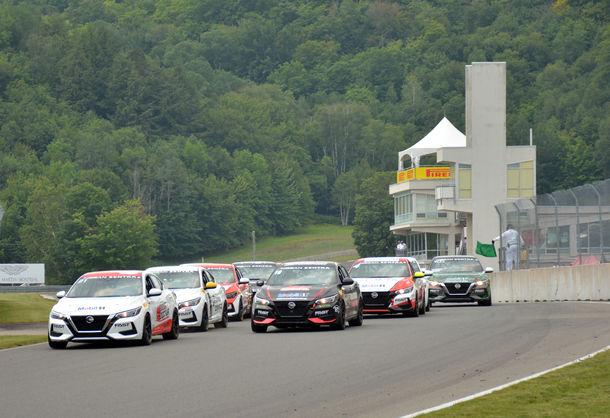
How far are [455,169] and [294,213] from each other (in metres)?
91.8

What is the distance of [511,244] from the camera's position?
35125 millimetres

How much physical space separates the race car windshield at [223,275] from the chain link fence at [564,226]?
9.89m

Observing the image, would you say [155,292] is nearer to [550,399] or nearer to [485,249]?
[550,399]

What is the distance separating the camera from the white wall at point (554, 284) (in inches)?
1137

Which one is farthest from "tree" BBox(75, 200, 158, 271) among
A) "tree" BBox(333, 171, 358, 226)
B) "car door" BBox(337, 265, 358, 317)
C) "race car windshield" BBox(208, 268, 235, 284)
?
"car door" BBox(337, 265, 358, 317)

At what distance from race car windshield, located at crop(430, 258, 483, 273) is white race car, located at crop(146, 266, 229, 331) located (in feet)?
33.4

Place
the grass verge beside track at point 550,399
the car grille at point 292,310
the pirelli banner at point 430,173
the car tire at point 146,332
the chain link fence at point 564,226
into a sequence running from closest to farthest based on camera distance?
the grass verge beside track at point 550,399, the car tire at point 146,332, the car grille at point 292,310, the chain link fence at point 564,226, the pirelli banner at point 430,173

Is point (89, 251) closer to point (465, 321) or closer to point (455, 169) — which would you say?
point (455, 169)

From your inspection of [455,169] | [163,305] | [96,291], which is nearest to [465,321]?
[163,305]

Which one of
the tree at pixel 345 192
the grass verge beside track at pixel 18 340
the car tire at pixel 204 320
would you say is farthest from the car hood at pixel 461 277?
the tree at pixel 345 192

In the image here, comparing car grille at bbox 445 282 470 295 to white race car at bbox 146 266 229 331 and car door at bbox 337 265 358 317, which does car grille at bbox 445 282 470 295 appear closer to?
white race car at bbox 146 266 229 331

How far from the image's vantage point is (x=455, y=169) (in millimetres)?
62719

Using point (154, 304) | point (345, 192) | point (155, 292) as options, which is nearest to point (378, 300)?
point (154, 304)

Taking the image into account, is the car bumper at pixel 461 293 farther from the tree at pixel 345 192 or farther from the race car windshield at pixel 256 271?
the tree at pixel 345 192
